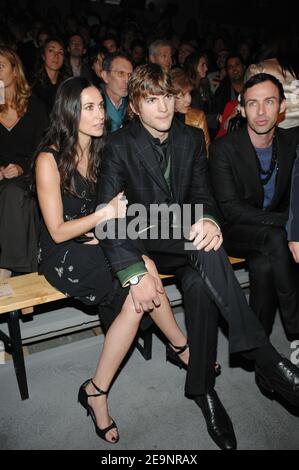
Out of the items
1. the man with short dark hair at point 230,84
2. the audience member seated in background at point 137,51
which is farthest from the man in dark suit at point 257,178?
the audience member seated in background at point 137,51

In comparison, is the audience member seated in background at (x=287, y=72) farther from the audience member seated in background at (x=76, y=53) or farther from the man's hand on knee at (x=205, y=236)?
the audience member seated in background at (x=76, y=53)

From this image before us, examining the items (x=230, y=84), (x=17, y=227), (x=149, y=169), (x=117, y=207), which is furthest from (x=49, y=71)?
(x=117, y=207)

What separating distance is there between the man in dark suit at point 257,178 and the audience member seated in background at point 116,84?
4.52 feet

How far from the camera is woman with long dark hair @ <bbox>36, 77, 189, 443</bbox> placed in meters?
1.94

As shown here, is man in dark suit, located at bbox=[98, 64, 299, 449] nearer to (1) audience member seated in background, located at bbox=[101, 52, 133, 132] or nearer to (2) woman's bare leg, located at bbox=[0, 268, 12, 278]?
(2) woman's bare leg, located at bbox=[0, 268, 12, 278]

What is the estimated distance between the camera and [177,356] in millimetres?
2291

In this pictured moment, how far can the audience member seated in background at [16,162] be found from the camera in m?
2.50

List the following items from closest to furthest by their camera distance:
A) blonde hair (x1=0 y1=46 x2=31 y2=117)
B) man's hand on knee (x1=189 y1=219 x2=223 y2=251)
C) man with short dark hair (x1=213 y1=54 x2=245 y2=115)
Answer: man's hand on knee (x1=189 y1=219 x2=223 y2=251) → blonde hair (x1=0 y1=46 x2=31 y2=117) → man with short dark hair (x1=213 y1=54 x2=245 y2=115)

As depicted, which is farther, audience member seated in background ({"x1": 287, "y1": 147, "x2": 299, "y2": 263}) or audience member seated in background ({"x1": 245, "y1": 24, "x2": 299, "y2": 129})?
audience member seated in background ({"x1": 245, "y1": 24, "x2": 299, "y2": 129})

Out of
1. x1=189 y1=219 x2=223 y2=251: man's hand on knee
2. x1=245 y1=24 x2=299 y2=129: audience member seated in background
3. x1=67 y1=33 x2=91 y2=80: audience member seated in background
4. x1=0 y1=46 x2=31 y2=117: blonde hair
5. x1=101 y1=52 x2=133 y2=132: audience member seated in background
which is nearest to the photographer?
x1=189 y1=219 x2=223 y2=251: man's hand on knee

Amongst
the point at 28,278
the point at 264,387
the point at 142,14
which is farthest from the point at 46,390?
the point at 142,14

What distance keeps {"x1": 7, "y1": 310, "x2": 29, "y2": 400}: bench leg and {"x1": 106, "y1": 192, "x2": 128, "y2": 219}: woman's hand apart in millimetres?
721

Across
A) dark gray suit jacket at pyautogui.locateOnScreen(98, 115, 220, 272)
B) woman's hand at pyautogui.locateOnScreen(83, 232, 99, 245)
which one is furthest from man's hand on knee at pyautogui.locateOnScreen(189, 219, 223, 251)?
woman's hand at pyautogui.locateOnScreen(83, 232, 99, 245)

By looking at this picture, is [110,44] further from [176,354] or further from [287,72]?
[176,354]
